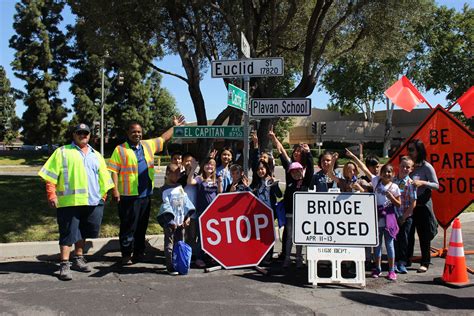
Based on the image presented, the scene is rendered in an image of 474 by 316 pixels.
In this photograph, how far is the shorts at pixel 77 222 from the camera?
18.1 feet

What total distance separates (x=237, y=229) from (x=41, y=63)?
122 ft

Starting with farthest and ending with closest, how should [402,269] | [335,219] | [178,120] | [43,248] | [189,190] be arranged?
[178,120] → [43,248] → [189,190] → [402,269] → [335,219]

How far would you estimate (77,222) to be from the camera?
5629 millimetres

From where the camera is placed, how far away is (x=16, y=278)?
5.33 meters

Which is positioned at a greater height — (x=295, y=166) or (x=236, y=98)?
(x=236, y=98)

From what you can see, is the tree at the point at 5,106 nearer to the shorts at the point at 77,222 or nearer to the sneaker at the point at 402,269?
the shorts at the point at 77,222

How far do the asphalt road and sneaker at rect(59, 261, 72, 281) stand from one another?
71 millimetres

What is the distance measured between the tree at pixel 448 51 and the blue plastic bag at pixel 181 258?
Answer: 118ft

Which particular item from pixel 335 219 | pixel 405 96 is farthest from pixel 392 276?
pixel 405 96

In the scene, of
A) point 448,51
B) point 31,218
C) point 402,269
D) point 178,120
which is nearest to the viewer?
point 402,269

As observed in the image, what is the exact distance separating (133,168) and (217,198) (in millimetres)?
1222

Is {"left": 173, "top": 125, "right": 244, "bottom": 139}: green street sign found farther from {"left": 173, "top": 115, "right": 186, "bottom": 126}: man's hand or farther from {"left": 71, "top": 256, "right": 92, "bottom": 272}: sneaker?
{"left": 71, "top": 256, "right": 92, "bottom": 272}: sneaker

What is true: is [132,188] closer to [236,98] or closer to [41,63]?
[236,98]

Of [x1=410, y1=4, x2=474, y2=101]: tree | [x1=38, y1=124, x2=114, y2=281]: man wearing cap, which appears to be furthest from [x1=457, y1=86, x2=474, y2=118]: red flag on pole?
[x1=410, y1=4, x2=474, y2=101]: tree
